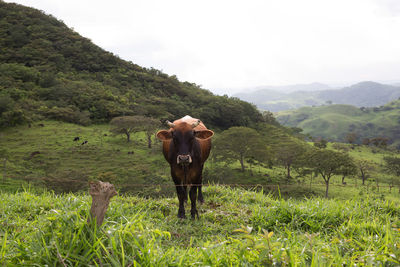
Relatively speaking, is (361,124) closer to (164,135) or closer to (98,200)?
(164,135)

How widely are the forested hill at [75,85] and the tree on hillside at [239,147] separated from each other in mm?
23389

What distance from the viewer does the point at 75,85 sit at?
209ft

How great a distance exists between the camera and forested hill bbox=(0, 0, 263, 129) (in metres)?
53.5

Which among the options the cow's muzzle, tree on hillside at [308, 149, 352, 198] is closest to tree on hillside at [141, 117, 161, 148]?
tree on hillside at [308, 149, 352, 198]

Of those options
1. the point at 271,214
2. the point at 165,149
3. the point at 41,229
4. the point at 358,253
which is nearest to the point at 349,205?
the point at 271,214

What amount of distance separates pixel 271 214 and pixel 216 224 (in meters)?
1.22

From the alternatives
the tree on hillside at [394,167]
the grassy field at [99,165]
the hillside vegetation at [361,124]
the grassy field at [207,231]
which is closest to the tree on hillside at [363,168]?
the grassy field at [99,165]

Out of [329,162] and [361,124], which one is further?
[361,124]

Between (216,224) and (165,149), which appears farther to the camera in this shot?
(165,149)

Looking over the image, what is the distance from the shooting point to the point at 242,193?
742 cm

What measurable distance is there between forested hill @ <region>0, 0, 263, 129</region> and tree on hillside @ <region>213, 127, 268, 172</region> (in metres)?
23.4

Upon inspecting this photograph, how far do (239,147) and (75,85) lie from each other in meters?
45.5

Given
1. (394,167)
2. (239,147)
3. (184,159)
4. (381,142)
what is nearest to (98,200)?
(184,159)

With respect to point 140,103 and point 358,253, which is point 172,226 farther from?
point 140,103
